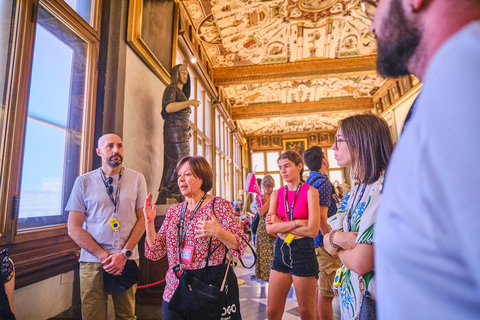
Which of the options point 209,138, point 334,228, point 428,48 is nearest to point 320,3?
point 209,138

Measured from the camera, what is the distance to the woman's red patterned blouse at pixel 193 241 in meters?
1.63

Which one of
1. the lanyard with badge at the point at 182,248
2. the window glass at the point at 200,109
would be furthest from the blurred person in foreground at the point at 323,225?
the window glass at the point at 200,109

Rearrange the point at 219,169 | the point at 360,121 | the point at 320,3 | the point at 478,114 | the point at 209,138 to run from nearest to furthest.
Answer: the point at 478,114 < the point at 360,121 < the point at 320,3 < the point at 209,138 < the point at 219,169

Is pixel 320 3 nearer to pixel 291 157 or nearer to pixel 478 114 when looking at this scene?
pixel 291 157

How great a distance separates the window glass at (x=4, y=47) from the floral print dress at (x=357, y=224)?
249 cm

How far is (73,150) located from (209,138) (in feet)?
21.7

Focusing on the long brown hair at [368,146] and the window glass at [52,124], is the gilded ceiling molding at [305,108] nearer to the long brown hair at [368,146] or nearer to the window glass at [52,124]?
the window glass at [52,124]

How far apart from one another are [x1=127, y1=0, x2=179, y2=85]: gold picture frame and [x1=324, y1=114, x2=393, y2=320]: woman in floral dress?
11.3 ft

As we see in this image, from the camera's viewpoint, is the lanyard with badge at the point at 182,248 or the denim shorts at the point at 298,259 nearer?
the lanyard with badge at the point at 182,248

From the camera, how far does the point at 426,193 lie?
1.01ft

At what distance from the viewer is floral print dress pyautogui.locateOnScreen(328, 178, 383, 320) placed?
1061 mm

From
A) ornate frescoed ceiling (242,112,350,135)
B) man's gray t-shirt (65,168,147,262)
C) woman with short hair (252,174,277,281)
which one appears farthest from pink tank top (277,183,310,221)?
ornate frescoed ceiling (242,112,350,135)

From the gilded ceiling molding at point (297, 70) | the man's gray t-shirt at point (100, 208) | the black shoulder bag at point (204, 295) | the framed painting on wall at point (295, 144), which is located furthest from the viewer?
the framed painting on wall at point (295, 144)

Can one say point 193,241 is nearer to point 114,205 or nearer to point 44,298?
point 114,205
